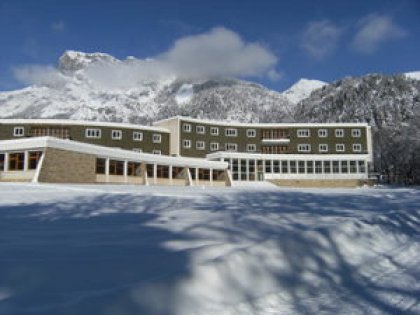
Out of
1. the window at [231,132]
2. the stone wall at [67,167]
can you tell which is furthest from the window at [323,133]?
the stone wall at [67,167]

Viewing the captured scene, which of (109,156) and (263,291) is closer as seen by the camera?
(263,291)

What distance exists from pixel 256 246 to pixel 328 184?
4697 centimetres

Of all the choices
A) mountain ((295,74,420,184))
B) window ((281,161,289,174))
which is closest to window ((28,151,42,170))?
window ((281,161,289,174))

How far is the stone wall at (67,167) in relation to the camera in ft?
77.9

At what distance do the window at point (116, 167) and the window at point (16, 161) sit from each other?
6.35 meters

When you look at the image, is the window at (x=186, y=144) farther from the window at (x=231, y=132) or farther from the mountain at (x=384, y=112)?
the mountain at (x=384, y=112)

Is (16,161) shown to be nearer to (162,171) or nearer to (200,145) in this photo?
(162,171)

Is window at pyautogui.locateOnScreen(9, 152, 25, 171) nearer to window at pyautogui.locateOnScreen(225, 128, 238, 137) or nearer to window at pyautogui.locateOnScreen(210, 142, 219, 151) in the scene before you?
window at pyautogui.locateOnScreen(210, 142, 219, 151)

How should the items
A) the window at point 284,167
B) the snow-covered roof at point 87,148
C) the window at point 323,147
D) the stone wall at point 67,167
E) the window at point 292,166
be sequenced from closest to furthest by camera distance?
the stone wall at point 67,167 < the snow-covered roof at point 87,148 < the window at point 284,167 < the window at point 292,166 < the window at point 323,147

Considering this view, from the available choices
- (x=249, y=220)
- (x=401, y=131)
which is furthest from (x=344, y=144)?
(x=249, y=220)

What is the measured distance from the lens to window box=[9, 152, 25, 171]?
25.6m

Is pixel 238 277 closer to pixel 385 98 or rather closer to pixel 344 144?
A: pixel 344 144

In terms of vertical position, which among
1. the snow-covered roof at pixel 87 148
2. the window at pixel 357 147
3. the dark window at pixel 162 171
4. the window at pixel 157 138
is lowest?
the dark window at pixel 162 171

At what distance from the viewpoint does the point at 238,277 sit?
3.54 m
